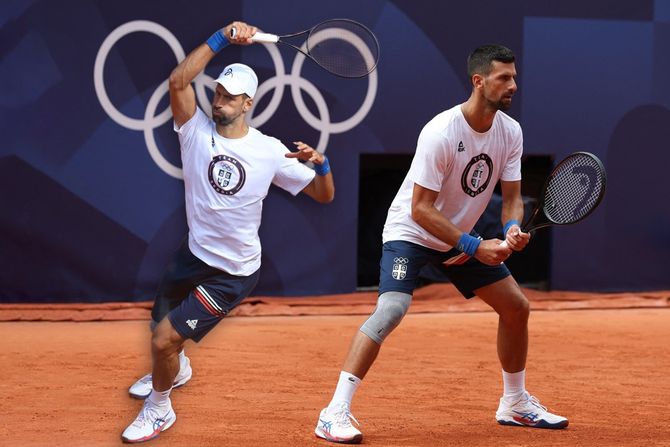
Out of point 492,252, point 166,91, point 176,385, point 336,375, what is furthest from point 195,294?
point 166,91

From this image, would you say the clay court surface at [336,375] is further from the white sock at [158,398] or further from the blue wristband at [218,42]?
the blue wristband at [218,42]

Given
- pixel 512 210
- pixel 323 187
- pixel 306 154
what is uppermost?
pixel 306 154

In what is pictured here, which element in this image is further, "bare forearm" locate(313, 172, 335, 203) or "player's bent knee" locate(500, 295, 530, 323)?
"bare forearm" locate(313, 172, 335, 203)

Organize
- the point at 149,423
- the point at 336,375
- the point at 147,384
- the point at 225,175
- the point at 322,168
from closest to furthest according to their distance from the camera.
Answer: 1. the point at 149,423
2. the point at 225,175
3. the point at 322,168
4. the point at 147,384
5. the point at 336,375

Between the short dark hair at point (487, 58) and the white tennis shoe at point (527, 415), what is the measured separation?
154cm

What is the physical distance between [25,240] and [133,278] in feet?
3.24

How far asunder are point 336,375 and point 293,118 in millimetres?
3694

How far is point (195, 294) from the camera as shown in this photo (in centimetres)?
479

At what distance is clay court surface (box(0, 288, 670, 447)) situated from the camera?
480 cm

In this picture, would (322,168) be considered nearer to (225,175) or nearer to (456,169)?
(225,175)

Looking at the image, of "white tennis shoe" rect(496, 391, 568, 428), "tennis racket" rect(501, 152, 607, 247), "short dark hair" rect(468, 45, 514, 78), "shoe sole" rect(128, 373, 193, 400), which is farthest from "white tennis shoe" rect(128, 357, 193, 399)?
"short dark hair" rect(468, 45, 514, 78)

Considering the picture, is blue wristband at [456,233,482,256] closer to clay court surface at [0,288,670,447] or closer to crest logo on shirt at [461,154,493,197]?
crest logo on shirt at [461,154,493,197]

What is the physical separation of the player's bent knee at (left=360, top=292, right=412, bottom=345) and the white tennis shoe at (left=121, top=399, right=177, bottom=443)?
3.39 ft

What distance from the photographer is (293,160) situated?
16.8 ft
